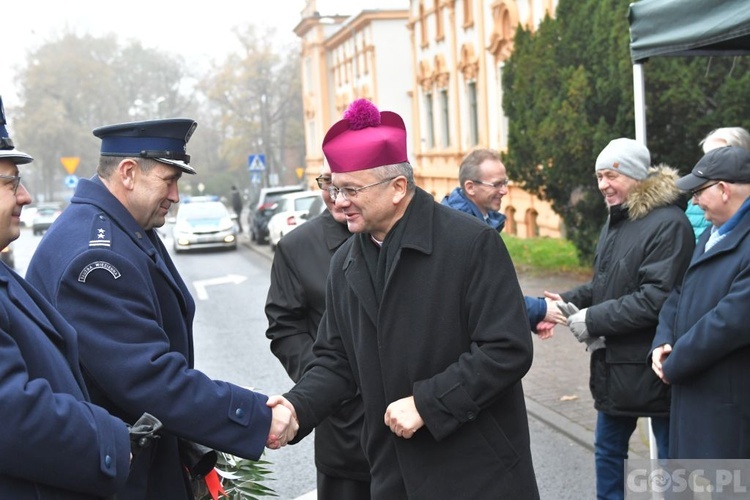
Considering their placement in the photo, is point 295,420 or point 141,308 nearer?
point 141,308

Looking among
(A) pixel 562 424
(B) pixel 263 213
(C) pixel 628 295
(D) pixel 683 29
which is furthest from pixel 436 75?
(C) pixel 628 295

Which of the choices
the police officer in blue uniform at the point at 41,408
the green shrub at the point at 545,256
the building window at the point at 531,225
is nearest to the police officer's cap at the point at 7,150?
the police officer in blue uniform at the point at 41,408

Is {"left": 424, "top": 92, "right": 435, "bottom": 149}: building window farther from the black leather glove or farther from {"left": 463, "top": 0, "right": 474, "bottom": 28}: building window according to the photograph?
the black leather glove

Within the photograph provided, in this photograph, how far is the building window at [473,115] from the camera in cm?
3112

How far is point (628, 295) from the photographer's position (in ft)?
16.7

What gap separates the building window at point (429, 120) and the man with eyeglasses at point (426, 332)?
33.5 meters

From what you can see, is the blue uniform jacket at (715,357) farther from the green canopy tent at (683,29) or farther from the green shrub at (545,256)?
the green shrub at (545,256)

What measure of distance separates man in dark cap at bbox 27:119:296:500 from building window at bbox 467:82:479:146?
91.3ft

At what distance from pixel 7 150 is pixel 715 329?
2807mm

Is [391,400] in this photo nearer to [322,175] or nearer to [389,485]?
[389,485]

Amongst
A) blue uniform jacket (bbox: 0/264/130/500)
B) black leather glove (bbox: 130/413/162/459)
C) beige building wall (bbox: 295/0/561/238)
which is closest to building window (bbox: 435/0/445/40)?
beige building wall (bbox: 295/0/561/238)

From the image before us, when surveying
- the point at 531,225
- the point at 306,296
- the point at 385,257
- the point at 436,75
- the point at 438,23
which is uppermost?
the point at 438,23

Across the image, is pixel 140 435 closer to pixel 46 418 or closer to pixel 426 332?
pixel 46 418

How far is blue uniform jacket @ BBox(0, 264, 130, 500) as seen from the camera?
2.50 meters
